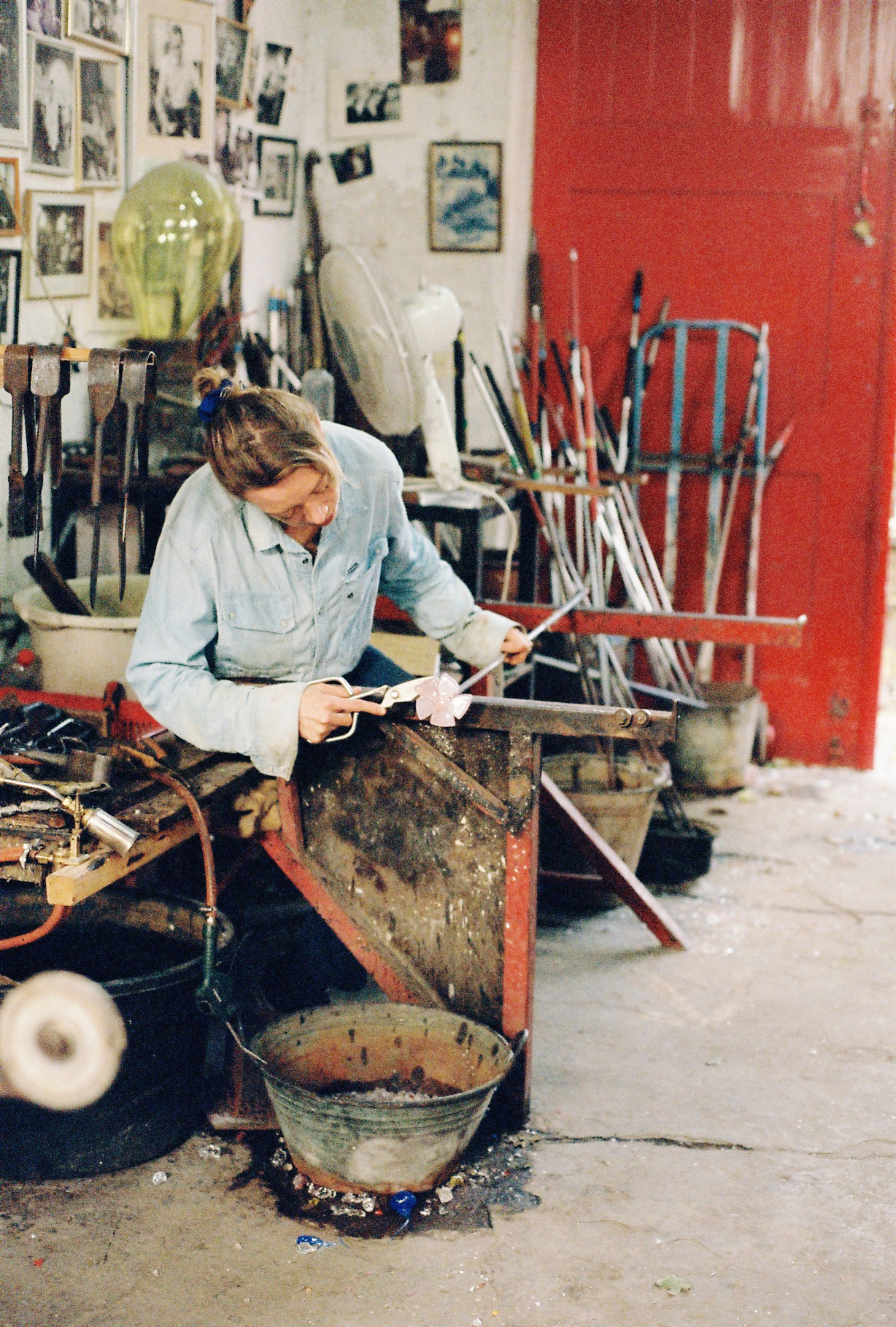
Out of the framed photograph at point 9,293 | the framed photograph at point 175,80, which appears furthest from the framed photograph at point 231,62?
the framed photograph at point 9,293

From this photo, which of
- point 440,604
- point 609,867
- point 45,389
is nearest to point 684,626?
point 609,867

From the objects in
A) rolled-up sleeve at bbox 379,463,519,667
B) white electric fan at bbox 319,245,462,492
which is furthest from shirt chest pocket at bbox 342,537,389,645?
white electric fan at bbox 319,245,462,492

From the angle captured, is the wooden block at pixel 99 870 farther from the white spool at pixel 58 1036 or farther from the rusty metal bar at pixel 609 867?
the rusty metal bar at pixel 609 867

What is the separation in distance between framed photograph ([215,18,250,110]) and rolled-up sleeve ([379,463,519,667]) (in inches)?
89.3

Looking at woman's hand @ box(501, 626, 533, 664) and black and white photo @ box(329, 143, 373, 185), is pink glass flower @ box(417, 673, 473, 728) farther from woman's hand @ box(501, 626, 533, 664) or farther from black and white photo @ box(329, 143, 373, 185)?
black and white photo @ box(329, 143, 373, 185)

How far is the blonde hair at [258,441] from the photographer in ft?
8.31

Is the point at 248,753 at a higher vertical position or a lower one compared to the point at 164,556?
lower

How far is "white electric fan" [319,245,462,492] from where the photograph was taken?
12.2 ft

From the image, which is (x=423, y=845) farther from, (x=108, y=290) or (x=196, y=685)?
(x=108, y=290)

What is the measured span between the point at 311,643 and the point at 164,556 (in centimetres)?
37

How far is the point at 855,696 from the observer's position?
5.54 metres

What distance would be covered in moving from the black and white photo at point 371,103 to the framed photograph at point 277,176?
271mm

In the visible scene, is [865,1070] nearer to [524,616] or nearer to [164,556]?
[524,616]

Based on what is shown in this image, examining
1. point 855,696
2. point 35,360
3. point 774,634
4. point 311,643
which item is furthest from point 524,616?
point 855,696
